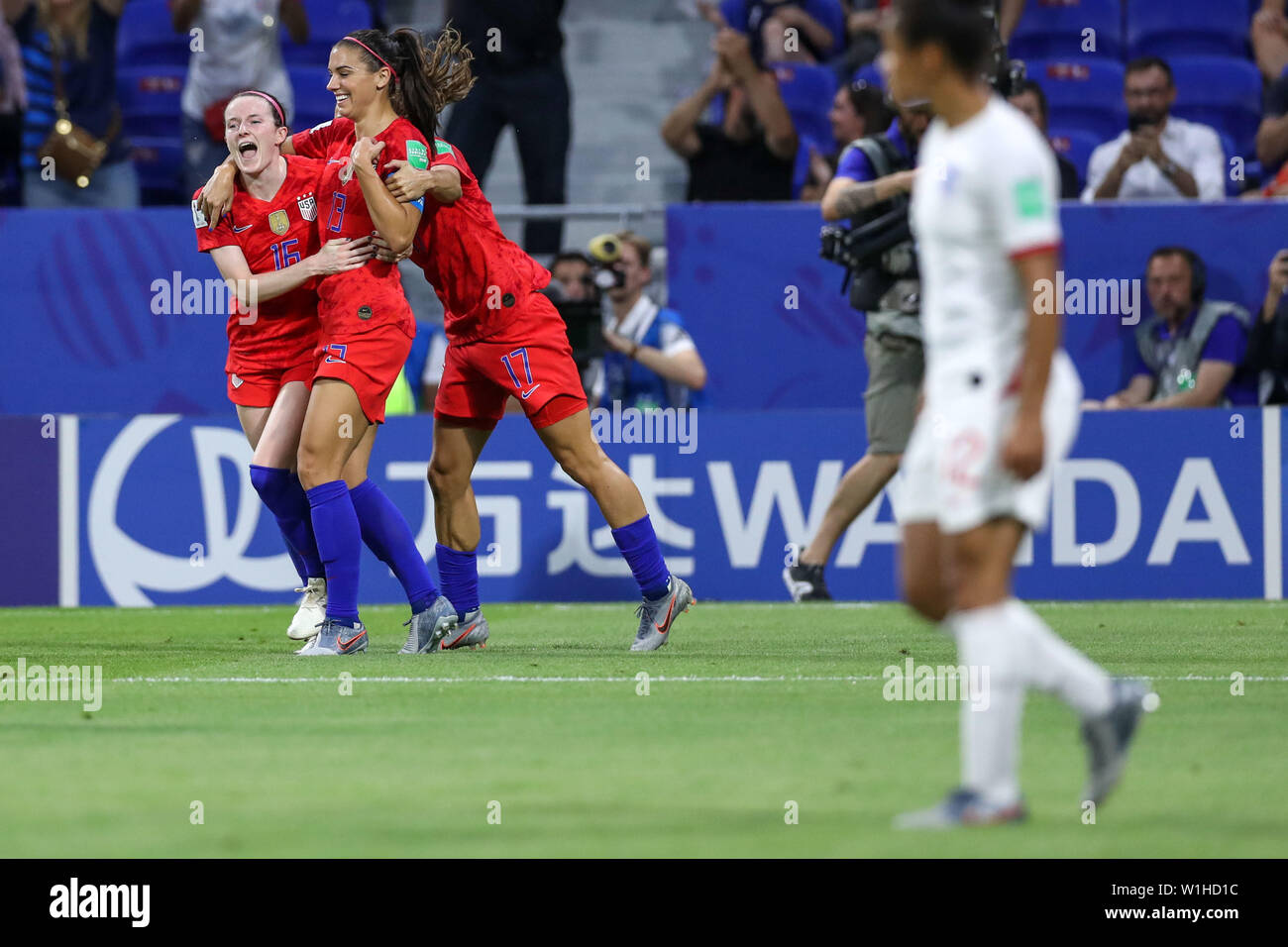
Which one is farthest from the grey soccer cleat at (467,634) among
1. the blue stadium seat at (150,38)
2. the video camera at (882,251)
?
the blue stadium seat at (150,38)

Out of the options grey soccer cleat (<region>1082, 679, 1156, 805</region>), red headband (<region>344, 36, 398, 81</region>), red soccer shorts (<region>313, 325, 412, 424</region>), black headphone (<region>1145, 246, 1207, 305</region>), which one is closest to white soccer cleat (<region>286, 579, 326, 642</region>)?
red soccer shorts (<region>313, 325, 412, 424</region>)

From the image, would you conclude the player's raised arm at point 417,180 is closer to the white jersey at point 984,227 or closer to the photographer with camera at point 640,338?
the white jersey at point 984,227

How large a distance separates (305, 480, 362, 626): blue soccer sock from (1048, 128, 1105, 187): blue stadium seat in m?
7.13

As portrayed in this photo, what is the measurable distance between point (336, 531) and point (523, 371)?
0.90 meters

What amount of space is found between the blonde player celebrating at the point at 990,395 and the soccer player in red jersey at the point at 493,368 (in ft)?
11.2

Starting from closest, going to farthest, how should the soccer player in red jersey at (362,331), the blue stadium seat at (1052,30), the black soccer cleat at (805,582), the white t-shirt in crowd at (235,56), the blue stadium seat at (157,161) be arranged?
the soccer player in red jersey at (362,331)
the black soccer cleat at (805,582)
the white t-shirt in crowd at (235,56)
the blue stadium seat at (157,161)
the blue stadium seat at (1052,30)

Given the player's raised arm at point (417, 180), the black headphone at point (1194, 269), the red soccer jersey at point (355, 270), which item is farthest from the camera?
the black headphone at point (1194, 269)

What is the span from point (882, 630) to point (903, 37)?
4.93 metres

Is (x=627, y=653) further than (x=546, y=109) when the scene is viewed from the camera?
No

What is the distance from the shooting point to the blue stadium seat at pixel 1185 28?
1416 cm

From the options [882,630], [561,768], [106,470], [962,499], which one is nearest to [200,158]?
[106,470]

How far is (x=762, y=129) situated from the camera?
12.4m
